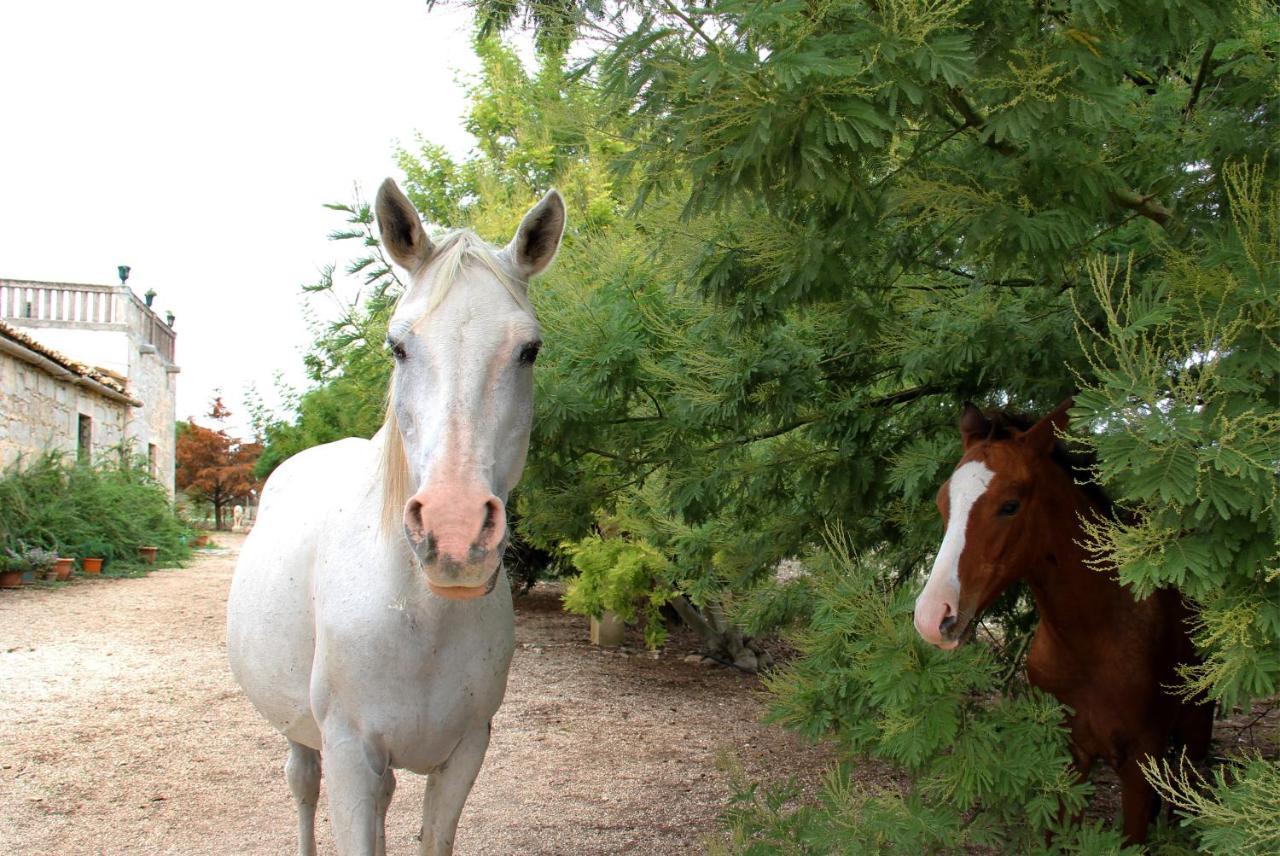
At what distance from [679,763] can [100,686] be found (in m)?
5.07

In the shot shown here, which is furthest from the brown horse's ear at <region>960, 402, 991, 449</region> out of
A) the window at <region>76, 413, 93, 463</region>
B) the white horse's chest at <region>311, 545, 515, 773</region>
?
the window at <region>76, 413, 93, 463</region>

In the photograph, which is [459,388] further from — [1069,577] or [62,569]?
[62,569]

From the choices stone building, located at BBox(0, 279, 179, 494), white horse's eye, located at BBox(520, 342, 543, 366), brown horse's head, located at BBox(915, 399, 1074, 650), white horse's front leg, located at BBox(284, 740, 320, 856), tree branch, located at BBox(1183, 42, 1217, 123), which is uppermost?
stone building, located at BBox(0, 279, 179, 494)

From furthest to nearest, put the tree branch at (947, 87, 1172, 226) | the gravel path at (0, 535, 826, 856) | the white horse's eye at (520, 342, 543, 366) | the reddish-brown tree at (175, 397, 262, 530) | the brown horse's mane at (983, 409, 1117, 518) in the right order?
1. the reddish-brown tree at (175, 397, 262, 530)
2. the gravel path at (0, 535, 826, 856)
3. the brown horse's mane at (983, 409, 1117, 518)
4. the tree branch at (947, 87, 1172, 226)
5. the white horse's eye at (520, 342, 543, 366)

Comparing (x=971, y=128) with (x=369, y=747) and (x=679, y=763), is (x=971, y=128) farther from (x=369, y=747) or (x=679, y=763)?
(x=679, y=763)

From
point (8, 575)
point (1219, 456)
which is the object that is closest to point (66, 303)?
point (8, 575)

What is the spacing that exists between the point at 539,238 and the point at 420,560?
0.99 metres

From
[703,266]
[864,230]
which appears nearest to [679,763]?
[703,266]

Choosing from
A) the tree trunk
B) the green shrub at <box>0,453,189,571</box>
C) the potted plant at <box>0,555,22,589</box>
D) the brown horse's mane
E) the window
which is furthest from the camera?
the window

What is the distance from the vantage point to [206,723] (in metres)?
6.80

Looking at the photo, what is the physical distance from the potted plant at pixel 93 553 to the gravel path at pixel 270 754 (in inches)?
222

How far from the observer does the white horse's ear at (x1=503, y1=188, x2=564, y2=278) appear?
2365 millimetres

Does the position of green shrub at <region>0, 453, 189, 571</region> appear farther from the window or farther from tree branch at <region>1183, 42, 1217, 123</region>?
tree branch at <region>1183, 42, 1217, 123</region>

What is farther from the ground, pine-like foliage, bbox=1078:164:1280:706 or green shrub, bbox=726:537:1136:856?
pine-like foliage, bbox=1078:164:1280:706
